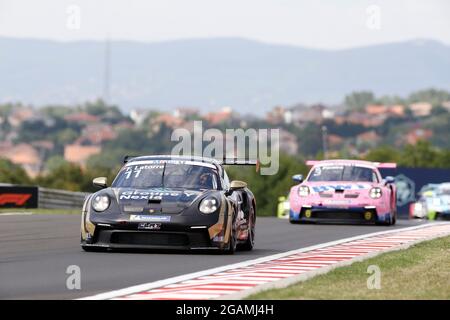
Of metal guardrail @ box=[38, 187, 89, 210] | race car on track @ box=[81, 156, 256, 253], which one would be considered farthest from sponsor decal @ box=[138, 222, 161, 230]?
metal guardrail @ box=[38, 187, 89, 210]

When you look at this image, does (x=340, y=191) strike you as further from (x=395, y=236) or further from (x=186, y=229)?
(x=186, y=229)

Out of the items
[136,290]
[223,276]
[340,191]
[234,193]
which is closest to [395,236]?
[340,191]

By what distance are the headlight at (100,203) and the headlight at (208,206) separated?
1147 mm

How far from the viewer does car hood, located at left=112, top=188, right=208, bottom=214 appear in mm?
16078

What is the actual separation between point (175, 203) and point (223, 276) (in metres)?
3.42

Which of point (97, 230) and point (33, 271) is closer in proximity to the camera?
point (33, 271)

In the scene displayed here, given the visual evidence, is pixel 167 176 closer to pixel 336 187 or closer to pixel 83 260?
pixel 83 260

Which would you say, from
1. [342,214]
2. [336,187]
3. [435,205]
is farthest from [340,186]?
[435,205]

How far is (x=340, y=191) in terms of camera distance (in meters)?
27.1

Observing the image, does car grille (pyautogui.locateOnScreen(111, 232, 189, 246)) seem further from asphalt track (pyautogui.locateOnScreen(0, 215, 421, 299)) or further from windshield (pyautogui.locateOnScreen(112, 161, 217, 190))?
windshield (pyautogui.locateOnScreen(112, 161, 217, 190))

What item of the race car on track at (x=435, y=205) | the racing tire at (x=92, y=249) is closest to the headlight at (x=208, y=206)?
the racing tire at (x=92, y=249)

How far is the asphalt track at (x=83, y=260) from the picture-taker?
1165cm

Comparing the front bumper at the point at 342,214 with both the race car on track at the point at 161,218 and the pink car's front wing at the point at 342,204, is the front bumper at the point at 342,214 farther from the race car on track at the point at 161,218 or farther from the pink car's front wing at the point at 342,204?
the race car on track at the point at 161,218
